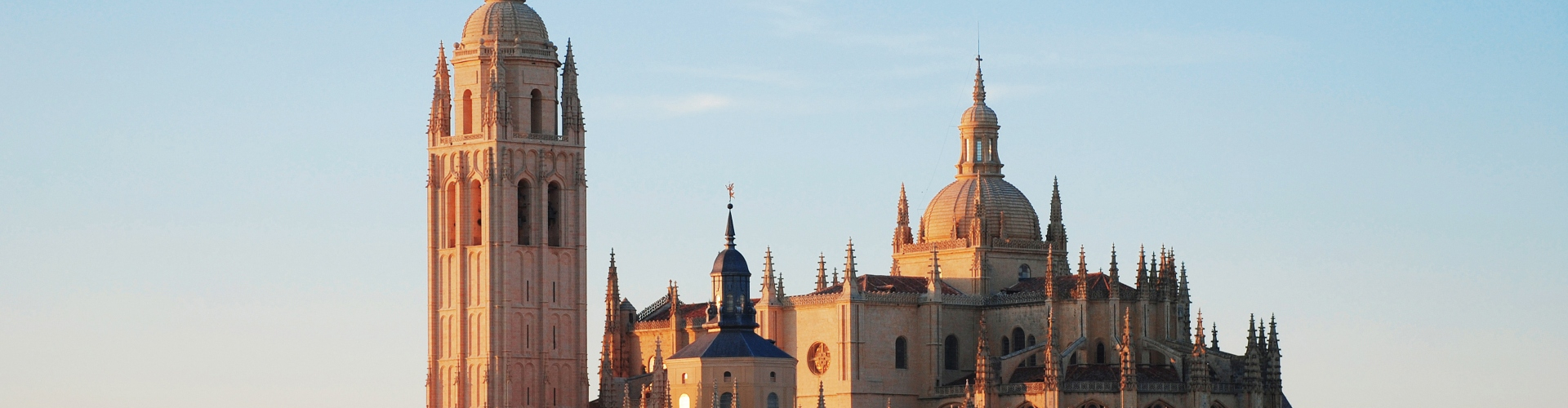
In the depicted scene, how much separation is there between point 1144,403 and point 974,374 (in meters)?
8.64

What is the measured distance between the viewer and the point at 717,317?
11162 centimetres

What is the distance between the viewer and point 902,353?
377 ft

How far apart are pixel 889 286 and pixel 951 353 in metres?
3.77

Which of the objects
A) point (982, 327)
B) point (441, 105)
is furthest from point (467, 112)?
point (982, 327)

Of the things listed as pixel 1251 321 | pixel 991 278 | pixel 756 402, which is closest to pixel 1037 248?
pixel 991 278

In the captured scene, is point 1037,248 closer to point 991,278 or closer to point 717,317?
point 991,278

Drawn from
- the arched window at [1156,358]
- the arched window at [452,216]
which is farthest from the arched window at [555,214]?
the arched window at [1156,358]

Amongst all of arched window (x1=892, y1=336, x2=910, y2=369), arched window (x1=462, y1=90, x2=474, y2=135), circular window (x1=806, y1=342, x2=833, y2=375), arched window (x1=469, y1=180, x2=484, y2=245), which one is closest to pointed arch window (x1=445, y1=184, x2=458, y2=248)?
arched window (x1=469, y1=180, x2=484, y2=245)

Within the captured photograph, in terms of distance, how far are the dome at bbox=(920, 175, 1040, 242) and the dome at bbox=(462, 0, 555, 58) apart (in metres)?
22.3

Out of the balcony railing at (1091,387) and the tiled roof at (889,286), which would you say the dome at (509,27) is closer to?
the tiled roof at (889,286)

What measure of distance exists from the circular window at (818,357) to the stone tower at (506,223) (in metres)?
12.5

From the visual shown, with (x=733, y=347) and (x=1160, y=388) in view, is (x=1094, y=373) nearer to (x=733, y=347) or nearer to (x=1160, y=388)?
(x=1160, y=388)

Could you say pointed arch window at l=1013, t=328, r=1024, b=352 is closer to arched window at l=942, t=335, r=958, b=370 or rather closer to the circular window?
arched window at l=942, t=335, r=958, b=370

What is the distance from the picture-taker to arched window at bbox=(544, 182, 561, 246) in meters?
104
